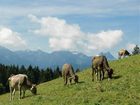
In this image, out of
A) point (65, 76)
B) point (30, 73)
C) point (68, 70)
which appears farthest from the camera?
point (30, 73)

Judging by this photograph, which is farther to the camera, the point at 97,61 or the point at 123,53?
the point at 123,53

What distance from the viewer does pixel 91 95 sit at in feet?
106

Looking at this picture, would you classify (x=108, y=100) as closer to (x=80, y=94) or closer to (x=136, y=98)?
(x=136, y=98)

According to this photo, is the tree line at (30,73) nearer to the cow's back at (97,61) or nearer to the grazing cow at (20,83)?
the cow's back at (97,61)

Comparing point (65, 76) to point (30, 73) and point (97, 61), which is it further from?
point (30, 73)

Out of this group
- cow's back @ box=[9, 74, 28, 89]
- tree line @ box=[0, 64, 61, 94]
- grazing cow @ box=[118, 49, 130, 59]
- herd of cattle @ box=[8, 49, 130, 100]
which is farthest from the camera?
tree line @ box=[0, 64, 61, 94]

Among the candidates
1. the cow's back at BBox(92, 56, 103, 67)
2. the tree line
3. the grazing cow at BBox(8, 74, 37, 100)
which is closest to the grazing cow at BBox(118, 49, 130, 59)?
the cow's back at BBox(92, 56, 103, 67)

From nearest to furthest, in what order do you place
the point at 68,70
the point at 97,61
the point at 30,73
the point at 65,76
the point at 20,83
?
the point at 20,83 < the point at 97,61 < the point at 68,70 < the point at 65,76 < the point at 30,73

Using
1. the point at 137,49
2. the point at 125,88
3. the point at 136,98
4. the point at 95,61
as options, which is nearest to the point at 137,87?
the point at 125,88

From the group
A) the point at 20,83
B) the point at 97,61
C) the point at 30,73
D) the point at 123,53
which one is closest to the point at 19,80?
the point at 20,83

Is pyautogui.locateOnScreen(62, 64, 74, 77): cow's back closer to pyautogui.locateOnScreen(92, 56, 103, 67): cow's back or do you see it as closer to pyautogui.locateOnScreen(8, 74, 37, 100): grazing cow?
pyautogui.locateOnScreen(92, 56, 103, 67): cow's back

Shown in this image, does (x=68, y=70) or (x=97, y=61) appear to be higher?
(x=97, y=61)

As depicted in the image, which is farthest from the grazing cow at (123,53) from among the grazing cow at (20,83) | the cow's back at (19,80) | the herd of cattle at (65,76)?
the cow's back at (19,80)

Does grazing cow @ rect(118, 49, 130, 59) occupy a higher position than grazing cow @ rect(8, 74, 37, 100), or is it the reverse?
grazing cow @ rect(118, 49, 130, 59)
